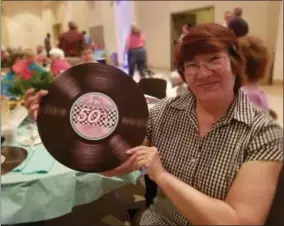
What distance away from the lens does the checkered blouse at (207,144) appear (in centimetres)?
37

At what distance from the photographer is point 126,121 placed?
45cm

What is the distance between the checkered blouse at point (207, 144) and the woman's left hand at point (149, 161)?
1.5 inches

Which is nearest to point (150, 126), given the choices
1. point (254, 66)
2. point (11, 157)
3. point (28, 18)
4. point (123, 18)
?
point (254, 66)

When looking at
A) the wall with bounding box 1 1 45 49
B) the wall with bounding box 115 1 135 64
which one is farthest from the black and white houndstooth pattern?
the wall with bounding box 1 1 45 49

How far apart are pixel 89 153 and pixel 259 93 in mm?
269

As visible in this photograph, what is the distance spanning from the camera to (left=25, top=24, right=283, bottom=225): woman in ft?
1.14

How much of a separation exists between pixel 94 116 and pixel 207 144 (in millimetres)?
184

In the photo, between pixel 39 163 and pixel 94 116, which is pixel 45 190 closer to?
pixel 39 163

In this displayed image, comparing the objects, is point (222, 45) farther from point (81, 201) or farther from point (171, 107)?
point (81, 201)

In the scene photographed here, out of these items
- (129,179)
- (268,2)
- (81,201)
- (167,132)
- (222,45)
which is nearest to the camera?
(222,45)

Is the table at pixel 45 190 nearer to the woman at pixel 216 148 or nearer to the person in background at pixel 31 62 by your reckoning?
the woman at pixel 216 148

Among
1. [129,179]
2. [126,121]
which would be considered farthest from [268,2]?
[126,121]

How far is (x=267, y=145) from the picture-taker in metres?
0.35

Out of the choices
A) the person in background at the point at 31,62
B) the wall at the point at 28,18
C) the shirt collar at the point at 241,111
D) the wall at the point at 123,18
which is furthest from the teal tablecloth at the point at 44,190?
the wall at the point at 28,18
